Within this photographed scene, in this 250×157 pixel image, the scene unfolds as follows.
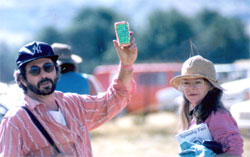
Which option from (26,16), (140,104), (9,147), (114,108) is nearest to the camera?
(9,147)

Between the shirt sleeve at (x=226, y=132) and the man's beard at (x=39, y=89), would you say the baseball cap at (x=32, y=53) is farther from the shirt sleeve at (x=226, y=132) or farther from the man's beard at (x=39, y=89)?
the shirt sleeve at (x=226, y=132)

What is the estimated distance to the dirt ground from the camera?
26.1ft

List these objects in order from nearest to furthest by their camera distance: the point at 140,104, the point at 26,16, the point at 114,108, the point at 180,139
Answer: the point at 180,139 → the point at 114,108 → the point at 26,16 → the point at 140,104

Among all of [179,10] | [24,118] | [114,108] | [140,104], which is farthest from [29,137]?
[179,10]

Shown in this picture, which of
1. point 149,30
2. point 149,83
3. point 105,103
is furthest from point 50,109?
point 149,30

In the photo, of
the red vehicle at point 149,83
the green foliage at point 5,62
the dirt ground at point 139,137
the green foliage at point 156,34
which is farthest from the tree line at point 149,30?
the green foliage at point 5,62

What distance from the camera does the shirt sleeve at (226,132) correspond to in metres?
2.37

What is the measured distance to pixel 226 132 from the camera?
7.91 ft

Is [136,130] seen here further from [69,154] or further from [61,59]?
[69,154]

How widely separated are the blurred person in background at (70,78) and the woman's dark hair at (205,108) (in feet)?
4.41

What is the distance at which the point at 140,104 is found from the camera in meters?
15.4

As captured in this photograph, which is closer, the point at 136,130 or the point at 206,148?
the point at 206,148

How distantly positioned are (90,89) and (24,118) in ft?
5.86

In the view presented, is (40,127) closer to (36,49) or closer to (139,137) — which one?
(36,49)
